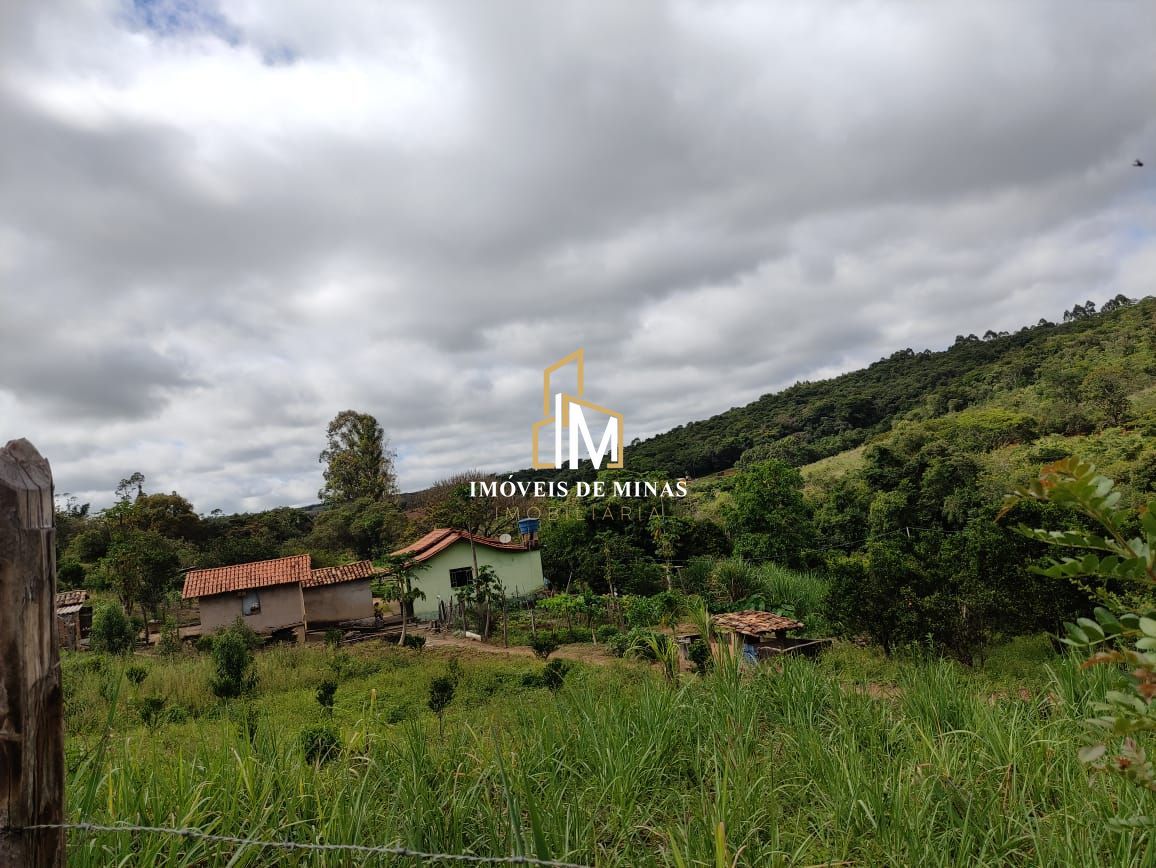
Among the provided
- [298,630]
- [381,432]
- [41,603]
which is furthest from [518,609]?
[381,432]

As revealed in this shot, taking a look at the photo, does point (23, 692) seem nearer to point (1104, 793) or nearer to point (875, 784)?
point (875, 784)

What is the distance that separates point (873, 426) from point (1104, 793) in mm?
36068

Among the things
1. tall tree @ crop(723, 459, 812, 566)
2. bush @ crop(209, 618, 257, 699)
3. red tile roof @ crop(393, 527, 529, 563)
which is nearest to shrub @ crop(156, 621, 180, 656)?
bush @ crop(209, 618, 257, 699)

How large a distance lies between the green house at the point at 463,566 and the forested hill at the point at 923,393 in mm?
5486

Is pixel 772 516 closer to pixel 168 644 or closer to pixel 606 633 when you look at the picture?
pixel 606 633

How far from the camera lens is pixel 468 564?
2103 centimetres

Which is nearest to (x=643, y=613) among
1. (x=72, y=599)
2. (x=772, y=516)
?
(x=772, y=516)

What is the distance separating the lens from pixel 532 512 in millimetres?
27312

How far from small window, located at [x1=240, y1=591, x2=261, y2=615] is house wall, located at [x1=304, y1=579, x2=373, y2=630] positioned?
161 centimetres

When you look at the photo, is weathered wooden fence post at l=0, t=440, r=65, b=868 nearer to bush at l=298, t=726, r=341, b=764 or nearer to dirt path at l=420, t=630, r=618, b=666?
bush at l=298, t=726, r=341, b=764

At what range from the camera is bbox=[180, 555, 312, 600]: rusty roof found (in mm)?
18781

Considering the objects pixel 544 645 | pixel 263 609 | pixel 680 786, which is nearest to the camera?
pixel 680 786

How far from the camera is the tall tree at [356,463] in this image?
124 ft

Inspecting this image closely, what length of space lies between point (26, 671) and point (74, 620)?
20687mm
